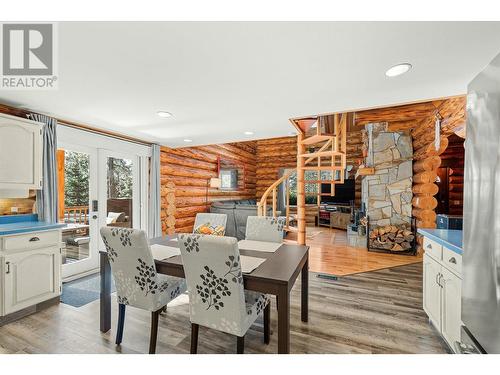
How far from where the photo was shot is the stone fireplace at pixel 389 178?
493 centimetres

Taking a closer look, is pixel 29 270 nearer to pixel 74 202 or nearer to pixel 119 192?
pixel 74 202

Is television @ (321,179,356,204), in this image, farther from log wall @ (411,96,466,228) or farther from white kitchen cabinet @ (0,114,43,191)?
white kitchen cabinet @ (0,114,43,191)

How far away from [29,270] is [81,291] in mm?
773

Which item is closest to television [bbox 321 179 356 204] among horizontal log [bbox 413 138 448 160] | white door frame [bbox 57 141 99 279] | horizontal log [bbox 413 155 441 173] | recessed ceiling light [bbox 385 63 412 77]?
horizontal log [bbox 413 138 448 160]

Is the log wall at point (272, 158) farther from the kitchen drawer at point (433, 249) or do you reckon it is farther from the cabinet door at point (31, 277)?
the cabinet door at point (31, 277)

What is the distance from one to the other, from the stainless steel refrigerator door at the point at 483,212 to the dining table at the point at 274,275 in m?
0.90

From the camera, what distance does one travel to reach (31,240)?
8.06ft

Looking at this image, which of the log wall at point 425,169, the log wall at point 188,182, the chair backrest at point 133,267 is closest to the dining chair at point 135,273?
the chair backrest at point 133,267

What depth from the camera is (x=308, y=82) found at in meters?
2.04

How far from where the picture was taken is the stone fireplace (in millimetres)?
4926

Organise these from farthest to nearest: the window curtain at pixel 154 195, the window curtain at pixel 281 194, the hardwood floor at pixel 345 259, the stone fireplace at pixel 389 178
→ the window curtain at pixel 281 194
the stone fireplace at pixel 389 178
the window curtain at pixel 154 195
the hardwood floor at pixel 345 259

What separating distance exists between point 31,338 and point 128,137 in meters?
3.06

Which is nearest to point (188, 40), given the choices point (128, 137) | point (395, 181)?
point (128, 137)
